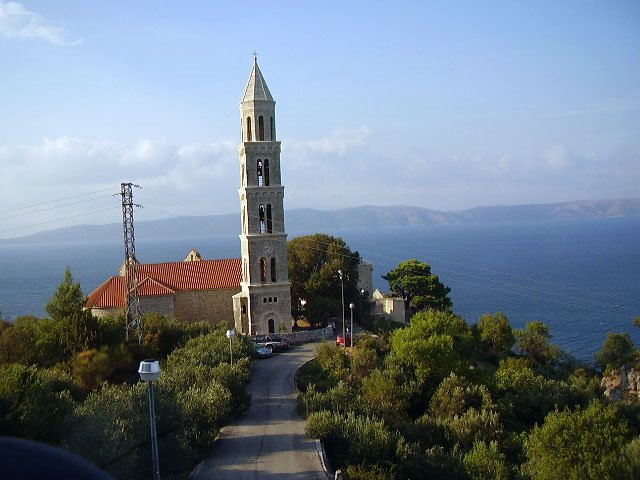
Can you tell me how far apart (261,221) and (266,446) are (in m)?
18.6

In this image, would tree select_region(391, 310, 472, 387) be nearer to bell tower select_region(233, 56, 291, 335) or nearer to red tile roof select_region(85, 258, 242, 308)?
bell tower select_region(233, 56, 291, 335)

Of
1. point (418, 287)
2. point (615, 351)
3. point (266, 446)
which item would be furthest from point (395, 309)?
point (266, 446)

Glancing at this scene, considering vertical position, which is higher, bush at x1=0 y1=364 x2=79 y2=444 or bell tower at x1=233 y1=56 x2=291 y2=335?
bell tower at x1=233 y1=56 x2=291 y2=335

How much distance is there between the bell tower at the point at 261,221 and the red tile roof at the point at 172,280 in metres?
2.80

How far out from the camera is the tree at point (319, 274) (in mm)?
37562

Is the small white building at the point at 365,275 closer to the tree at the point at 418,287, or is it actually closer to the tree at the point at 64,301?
the tree at the point at 418,287

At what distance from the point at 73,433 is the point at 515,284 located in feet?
296

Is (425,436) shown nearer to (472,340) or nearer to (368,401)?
(368,401)

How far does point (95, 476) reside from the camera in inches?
73.5

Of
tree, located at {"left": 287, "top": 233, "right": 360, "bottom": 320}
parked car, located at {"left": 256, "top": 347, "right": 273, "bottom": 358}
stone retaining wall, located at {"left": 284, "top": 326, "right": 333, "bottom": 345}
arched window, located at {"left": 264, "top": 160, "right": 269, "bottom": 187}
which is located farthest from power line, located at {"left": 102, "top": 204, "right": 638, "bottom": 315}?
parked car, located at {"left": 256, "top": 347, "right": 273, "bottom": 358}

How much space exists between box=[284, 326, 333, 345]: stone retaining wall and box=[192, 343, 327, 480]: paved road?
378 inches

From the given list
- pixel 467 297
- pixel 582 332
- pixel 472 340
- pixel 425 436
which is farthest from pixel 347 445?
pixel 467 297

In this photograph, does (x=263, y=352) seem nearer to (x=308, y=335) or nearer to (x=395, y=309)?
(x=308, y=335)

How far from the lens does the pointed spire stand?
32.4 metres
